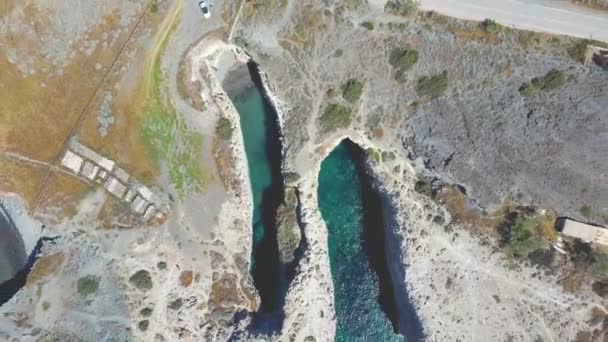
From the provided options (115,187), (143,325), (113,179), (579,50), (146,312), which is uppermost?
(579,50)

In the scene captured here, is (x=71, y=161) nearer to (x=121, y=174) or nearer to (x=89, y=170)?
(x=89, y=170)

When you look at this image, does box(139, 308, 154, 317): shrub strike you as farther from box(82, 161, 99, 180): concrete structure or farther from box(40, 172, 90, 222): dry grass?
box(82, 161, 99, 180): concrete structure

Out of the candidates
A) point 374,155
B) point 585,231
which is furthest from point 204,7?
point 585,231

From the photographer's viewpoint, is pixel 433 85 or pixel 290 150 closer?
pixel 433 85

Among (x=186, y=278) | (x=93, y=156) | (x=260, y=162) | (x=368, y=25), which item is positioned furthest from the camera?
(x=260, y=162)

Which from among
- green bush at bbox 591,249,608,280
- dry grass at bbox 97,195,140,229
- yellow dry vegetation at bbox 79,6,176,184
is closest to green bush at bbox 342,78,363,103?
yellow dry vegetation at bbox 79,6,176,184

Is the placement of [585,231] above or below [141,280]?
above

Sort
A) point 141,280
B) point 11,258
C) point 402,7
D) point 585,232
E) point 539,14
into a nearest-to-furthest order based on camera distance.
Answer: point 585,232
point 539,14
point 402,7
point 141,280
point 11,258
